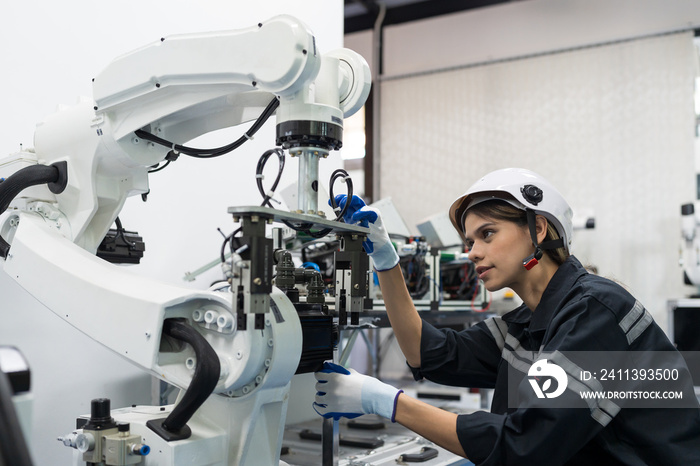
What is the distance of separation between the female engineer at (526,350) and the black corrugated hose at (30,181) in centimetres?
74

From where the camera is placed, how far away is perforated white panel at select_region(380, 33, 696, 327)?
5191 millimetres

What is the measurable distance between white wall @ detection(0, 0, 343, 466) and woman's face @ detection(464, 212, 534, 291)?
5.11 feet

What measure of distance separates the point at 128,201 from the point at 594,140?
4.21 meters

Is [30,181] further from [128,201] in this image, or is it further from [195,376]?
[128,201]

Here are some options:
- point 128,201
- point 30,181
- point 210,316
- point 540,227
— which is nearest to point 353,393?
point 210,316

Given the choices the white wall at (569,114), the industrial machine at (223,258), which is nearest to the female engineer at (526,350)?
the industrial machine at (223,258)

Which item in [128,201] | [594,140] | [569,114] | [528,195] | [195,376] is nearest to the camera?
[195,376]

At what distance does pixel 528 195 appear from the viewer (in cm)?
168

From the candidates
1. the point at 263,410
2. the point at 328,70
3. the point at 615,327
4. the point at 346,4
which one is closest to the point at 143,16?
the point at 328,70

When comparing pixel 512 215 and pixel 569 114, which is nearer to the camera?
pixel 512 215

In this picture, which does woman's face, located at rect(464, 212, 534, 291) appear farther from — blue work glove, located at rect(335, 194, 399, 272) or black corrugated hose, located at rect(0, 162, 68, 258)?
black corrugated hose, located at rect(0, 162, 68, 258)

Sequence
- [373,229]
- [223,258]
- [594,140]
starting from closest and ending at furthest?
[223,258] < [373,229] < [594,140]

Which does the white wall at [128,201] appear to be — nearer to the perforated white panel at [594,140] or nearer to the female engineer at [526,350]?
the female engineer at [526,350]

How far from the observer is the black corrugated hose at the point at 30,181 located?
62.5 inches
